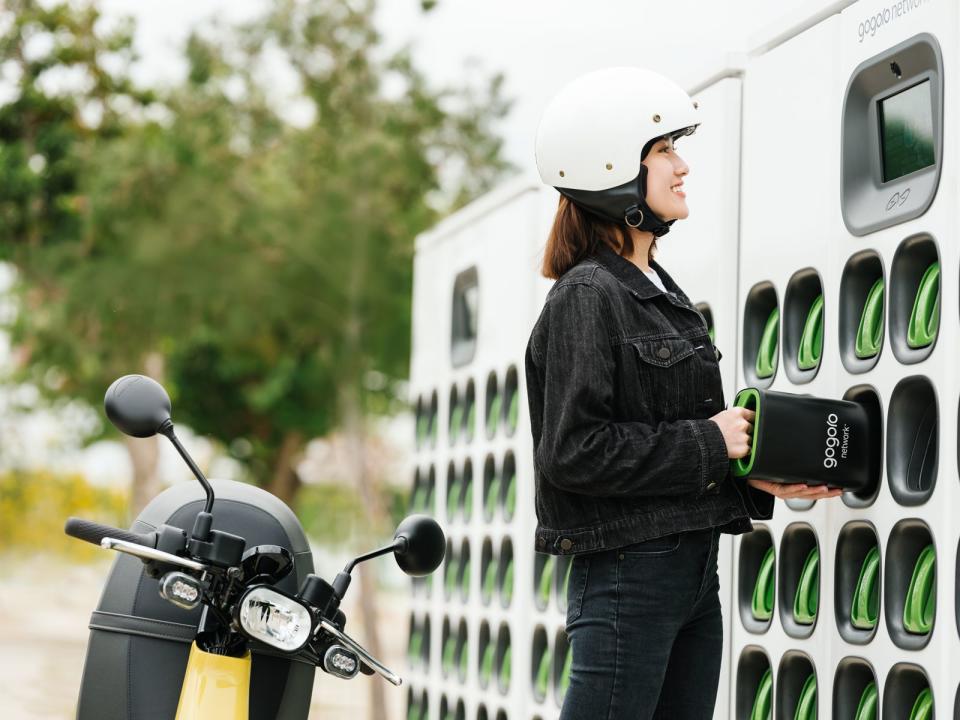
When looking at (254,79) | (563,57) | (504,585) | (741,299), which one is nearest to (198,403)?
(254,79)

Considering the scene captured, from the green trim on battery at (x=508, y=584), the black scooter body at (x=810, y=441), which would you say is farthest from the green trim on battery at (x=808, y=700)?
the green trim on battery at (x=508, y=584)

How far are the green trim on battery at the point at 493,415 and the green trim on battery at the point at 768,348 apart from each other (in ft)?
6.48

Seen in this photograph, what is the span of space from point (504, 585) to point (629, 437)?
8.97ft

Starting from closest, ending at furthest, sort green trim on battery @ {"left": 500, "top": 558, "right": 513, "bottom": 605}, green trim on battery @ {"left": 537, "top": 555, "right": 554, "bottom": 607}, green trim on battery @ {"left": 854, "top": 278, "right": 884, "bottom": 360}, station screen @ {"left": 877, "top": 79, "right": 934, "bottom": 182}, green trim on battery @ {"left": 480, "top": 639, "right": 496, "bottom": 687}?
station screen @ {"left": 877, "top": 79, "right": 934, "bottom": 182} → green trim on battery @ {"left": 854, "top": 278, "right": 884, "bottom": 360} → green trim on battery @ {"left": 537, "top": 555, "right": 554, "bottom": 607} → green trim on battery @ {"left": 500, "top": 558, "right": 513, "bottom": 605} → green trim on battery @ {"left": 480, "top": 639, "right": 496, "bottom": 687}

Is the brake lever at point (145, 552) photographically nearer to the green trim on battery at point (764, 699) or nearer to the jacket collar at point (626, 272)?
the jacket collar at point (626, 272)

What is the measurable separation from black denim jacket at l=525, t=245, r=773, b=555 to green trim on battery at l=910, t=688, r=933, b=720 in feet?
1.69

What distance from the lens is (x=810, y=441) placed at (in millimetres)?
2809

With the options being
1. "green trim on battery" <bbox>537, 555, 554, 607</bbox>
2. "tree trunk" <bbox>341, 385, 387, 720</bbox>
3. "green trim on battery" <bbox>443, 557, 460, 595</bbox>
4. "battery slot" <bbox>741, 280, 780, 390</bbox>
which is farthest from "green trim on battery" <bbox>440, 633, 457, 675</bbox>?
"tree trunk" <bbox>341, 385, 387, 720</bbox>

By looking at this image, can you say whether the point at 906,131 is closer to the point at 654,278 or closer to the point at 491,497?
the point at 654,278

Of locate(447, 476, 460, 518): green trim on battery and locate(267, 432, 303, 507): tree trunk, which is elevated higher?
locate(267, 432, 303, 507): tree trunk

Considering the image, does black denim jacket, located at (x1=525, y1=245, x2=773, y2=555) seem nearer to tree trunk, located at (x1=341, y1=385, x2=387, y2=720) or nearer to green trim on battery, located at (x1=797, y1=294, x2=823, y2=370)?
green trim on battery, located at (x1=797, y1=294, x2=823, y2=370)

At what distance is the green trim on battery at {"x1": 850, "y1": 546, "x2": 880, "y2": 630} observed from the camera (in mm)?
3072

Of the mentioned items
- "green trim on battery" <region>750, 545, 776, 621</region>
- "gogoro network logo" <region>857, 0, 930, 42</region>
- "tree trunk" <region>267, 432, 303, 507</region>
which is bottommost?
"green trim on battery" <region>750, 545, 776, 621</region>

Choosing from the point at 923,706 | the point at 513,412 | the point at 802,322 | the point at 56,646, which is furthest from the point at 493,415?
the point at 56,646
